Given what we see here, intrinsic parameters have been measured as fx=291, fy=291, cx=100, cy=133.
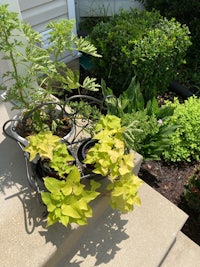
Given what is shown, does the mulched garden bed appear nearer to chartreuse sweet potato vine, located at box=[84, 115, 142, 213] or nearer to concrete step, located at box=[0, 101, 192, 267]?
concrete step, located at box=[0, 101, 192, 267]

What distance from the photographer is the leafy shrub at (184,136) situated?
9.14ft

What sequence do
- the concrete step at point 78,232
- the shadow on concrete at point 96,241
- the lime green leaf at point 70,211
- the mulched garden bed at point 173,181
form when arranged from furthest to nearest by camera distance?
the mulched garden bed at point 173,181
the shadow on concrete at point 96,241
the concrete step at point 78,232
the lime green leaf at point 70,211

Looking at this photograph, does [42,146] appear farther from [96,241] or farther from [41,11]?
[41,11]

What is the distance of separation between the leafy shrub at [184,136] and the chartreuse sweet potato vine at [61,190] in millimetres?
1500

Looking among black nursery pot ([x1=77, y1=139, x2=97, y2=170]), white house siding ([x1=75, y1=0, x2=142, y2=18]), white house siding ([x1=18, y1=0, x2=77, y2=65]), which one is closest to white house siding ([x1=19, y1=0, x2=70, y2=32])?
white house siding ([x1=18, y1=0, x2=77, y2=65])

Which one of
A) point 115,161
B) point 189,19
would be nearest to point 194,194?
point 115,161

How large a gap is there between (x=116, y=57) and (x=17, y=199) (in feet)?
5.57

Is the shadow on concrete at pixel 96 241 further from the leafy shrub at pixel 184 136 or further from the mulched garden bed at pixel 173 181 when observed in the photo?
the leafy shrub at pixel 184 136

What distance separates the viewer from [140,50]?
2.70 m

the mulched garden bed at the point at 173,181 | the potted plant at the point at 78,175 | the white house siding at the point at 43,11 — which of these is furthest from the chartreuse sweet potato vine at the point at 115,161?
the white house siding at the point at 43,11

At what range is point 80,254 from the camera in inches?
71.0

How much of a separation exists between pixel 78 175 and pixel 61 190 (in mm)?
112

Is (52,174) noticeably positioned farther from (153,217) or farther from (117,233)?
(153,217)

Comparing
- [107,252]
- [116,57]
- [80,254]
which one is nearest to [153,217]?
[107,252]
